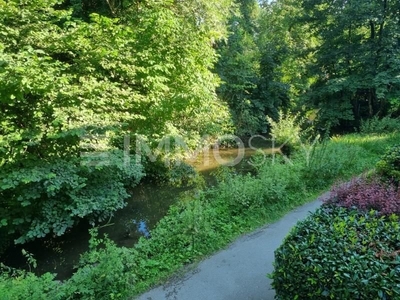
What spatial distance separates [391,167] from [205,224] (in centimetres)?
275

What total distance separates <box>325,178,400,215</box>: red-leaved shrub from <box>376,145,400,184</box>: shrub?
276 mm

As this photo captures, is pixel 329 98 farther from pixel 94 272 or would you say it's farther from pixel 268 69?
pixel 94 272

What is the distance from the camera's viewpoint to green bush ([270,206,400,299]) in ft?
6.64

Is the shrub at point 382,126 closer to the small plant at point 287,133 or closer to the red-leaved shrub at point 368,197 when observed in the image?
the small plant at point 287,133

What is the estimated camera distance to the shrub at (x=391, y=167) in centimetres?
379

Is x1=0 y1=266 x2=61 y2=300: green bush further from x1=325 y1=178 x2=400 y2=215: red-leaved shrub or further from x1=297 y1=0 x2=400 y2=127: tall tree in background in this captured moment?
x1=297 y1=0 x2=400 y2=127: tall tree in background

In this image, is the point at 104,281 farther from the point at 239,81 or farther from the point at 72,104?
the point at 239,81

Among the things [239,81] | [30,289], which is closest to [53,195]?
[30,289]

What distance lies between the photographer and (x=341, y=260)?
217cm

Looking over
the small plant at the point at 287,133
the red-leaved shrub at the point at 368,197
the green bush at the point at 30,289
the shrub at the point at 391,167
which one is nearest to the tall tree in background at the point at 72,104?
the green bush at the point at 30,289

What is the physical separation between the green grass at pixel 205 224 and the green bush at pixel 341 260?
5.83 feet

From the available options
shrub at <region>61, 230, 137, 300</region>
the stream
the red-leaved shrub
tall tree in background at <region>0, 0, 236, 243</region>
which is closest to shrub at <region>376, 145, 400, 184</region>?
the red-leaved shrub

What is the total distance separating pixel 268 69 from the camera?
14.7 meters

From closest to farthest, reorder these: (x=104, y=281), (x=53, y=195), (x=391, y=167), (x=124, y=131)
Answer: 1. (x=104, y=281)
2. (x=391, y=167)
3. (x=53, y=195)
4. (x=124, y=131)
